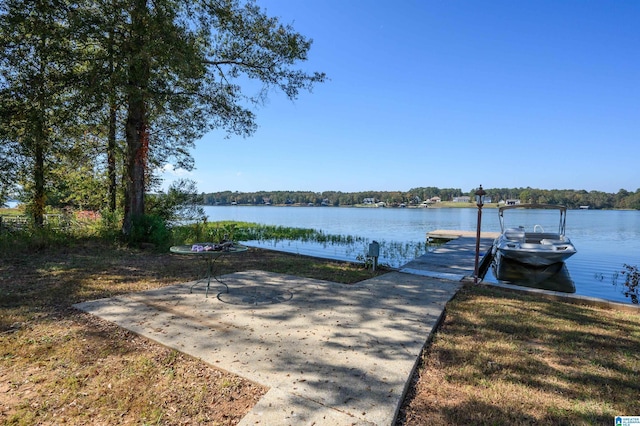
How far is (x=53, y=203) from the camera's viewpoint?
11.1 m

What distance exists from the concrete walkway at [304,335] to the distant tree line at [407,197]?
45.3 metres

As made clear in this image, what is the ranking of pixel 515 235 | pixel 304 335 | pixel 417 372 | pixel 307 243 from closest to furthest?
pixel 417 372
pixel 304 335
pixel 515 235
pixel 307 243

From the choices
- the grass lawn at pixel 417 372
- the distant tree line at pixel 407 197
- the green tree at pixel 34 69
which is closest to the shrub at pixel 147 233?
the green tree at pixel 34 69

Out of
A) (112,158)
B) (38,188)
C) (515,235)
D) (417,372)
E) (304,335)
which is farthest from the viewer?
(112,158)

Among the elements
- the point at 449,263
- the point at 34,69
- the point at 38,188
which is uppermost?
the point at 34,69

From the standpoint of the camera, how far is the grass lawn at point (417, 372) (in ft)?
6.64

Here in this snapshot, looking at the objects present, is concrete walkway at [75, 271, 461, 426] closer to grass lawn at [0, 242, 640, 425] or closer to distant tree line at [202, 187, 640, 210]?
grass lawn at [0, 242, 640, 425]

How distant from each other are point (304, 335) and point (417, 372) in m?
1.06

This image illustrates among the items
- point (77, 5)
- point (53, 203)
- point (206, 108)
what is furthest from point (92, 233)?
point (77, 5)

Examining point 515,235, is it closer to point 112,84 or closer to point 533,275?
point 533,275

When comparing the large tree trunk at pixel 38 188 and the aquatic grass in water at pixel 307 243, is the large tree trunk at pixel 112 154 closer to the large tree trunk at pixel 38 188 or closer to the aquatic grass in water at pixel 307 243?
the large tree trunk at pixel 38 188

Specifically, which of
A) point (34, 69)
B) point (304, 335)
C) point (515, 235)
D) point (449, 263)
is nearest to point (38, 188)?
point (34, 69)

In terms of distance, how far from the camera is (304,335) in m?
3.12

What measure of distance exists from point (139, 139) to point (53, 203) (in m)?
5.02
